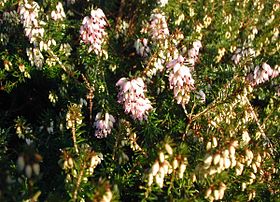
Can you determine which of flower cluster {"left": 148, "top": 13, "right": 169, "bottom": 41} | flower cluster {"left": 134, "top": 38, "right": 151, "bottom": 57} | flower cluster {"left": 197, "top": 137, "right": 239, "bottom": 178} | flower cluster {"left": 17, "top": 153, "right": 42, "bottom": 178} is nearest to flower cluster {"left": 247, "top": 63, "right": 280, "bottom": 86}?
flower cluster {"left": 148, "top": 13, "right": 169, "bottom": 41}

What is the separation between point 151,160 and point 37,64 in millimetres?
2333

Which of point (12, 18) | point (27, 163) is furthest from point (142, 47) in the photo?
point (27, 163)

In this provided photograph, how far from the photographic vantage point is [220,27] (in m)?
6.79

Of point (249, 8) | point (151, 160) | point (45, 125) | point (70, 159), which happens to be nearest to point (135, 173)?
point (151, 160)

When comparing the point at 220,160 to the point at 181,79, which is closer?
the point at 220,160

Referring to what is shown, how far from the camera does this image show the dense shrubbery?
310 centimetres

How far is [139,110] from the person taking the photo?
4.12 metres

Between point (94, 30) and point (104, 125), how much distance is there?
1360 mm

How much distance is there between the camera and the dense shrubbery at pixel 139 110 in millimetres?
3104

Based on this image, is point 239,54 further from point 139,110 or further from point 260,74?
point 139,110

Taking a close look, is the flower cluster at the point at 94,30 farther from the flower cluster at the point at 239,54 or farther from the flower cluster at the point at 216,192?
the flower cluster at the point at 216,192

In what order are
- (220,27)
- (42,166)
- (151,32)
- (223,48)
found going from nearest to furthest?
(42,166) → (151,32) → (223,48) → (220,27)

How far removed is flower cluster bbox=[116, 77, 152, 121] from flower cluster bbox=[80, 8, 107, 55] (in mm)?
1125

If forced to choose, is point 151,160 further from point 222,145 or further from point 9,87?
point 9,87
